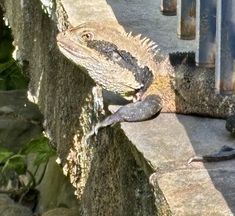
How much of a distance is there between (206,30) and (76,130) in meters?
1.39

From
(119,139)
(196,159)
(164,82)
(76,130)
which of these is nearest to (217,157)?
(196,159)

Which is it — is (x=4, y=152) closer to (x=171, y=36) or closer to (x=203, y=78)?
(x=171, y=36)

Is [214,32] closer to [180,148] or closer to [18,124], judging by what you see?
[180,148]

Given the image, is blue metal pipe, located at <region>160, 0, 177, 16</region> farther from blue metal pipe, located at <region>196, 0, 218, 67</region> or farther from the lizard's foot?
the lizard's foot

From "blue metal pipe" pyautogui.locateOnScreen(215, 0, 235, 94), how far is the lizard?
0.93 metres

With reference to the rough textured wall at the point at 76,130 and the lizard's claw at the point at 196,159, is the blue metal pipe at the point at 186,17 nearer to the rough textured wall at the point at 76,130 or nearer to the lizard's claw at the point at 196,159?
the rough textured wall at the point at 76,130

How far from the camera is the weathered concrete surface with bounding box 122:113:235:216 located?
12.1 ft

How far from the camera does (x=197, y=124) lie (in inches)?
186

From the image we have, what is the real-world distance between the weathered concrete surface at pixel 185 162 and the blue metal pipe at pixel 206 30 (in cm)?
31

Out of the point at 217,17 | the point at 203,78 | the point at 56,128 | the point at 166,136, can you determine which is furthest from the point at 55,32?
the point at 217,17

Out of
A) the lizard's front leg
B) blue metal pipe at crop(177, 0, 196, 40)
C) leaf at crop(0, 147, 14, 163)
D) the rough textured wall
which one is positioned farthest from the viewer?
leaf at crop(0, 147, 14, 163)

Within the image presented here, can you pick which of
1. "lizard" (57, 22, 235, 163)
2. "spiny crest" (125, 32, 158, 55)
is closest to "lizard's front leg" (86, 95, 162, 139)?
"lizard" (57, 22, 235, 163)

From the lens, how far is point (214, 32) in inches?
167

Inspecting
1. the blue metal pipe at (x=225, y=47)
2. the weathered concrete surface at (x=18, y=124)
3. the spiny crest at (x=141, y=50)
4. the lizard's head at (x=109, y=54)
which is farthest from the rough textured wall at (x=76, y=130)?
the weathered concrete surface at (x=18, y=124)
